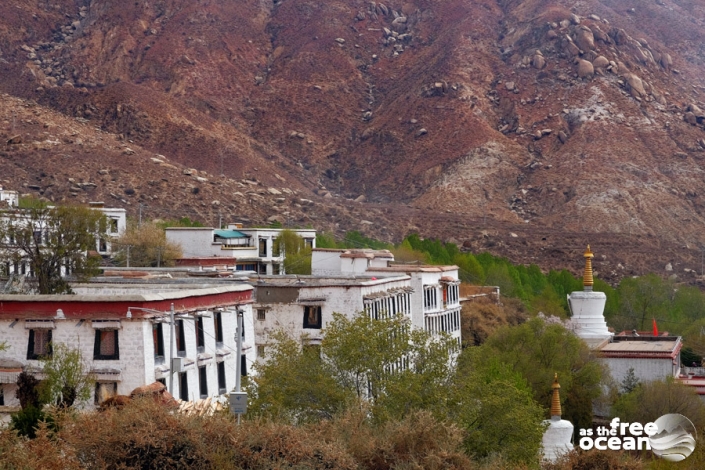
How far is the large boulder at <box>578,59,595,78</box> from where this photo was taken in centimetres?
16550

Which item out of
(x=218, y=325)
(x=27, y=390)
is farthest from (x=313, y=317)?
(x=27, y=390)

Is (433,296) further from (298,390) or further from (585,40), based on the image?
(585,40)

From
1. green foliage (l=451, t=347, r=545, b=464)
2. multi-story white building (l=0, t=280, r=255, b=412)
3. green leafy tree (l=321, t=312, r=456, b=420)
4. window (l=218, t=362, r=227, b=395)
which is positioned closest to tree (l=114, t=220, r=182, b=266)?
window (l=218, t=362, r=227, b=395)

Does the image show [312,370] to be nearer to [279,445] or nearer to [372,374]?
[372,374]

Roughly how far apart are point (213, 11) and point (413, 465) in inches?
6945

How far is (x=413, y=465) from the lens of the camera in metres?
24.5

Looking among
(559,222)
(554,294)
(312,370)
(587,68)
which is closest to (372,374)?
(312,370)

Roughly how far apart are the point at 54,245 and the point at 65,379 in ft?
75.9

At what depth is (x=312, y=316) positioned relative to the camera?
46.9 m

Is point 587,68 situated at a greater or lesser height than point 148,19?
lesser

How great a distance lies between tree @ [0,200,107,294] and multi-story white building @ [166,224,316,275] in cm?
1700

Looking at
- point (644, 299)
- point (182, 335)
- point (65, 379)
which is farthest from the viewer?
point (644, 299)

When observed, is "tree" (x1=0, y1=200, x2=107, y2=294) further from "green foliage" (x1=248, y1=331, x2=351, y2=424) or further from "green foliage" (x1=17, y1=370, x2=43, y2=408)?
"green foliage" (x1=17, y1=370, x2=43, y2=408)

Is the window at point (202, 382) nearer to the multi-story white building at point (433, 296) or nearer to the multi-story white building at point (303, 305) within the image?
the multi-story white building at point (303, 305)
